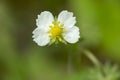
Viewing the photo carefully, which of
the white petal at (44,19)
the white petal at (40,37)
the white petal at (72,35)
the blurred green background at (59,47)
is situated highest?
the blurred green background at (59,47)

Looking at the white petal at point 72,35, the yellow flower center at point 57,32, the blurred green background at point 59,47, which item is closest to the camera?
the white petal at point 72,35

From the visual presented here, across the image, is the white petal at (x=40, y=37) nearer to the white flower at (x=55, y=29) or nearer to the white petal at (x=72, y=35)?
the white flower at (x=55, y=29)

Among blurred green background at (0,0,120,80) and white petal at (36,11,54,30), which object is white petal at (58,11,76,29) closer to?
white petal at (36,11,54,30)

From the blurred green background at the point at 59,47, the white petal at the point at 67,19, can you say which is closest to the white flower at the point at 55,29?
the white petal at the point at 67,19

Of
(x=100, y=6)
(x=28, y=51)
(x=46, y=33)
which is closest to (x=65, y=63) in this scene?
(x=28, y=51)

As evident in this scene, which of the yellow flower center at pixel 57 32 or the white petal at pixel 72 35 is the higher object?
the yellow flower center at pixel 57 32

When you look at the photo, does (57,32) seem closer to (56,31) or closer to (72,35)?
(56,31)
